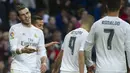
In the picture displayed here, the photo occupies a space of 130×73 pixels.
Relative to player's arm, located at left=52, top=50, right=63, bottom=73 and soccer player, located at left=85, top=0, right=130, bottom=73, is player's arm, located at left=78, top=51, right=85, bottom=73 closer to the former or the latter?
player's arm, located at left=52, top=50, right=63, bottom=73

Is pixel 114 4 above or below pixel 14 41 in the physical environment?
above

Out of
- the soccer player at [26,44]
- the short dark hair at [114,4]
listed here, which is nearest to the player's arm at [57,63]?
the soccer player at [26,44]

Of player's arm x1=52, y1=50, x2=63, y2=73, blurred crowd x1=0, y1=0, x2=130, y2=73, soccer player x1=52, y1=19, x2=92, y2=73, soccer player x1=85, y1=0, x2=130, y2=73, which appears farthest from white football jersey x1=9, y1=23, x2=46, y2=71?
blurred crowd x1=0, y1=0, x2=130, y2=73

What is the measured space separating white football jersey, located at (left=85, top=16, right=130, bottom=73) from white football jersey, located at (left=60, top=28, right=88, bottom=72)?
6.49ft

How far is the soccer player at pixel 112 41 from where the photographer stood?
10.1m

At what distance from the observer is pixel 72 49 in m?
12.4

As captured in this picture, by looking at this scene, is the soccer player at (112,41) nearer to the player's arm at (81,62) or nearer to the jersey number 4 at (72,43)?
the player's arm at (81,62)

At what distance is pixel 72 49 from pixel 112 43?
2.30 meters

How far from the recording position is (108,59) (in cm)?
1016

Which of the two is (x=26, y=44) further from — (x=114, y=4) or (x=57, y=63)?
(x=114, y=4)

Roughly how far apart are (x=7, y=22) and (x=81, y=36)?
27.7ft

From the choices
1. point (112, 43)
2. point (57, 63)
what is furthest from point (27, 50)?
point (112, 43)

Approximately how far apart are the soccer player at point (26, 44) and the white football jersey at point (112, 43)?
8.39ft

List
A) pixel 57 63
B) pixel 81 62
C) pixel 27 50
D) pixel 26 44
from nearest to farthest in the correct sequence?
pixel 27 50
pixel 81 62
pixel 26 44
pixel 57 63
